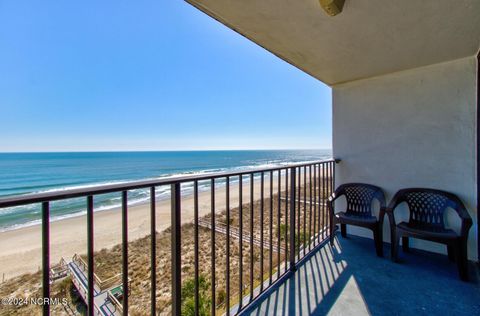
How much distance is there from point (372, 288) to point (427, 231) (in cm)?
77

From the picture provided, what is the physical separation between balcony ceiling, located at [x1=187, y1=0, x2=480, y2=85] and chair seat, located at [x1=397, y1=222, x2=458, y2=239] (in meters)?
1.62

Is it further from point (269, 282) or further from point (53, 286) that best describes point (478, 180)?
point (53, 286)

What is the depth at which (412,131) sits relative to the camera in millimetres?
2297

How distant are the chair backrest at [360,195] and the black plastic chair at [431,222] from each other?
0.81ft

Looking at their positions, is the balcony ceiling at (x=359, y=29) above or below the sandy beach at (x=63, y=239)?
above

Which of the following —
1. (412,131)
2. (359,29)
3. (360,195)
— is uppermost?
(359,29)

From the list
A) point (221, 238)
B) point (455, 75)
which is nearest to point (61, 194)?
point (455, 75)

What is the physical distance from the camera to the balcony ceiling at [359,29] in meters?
1.29

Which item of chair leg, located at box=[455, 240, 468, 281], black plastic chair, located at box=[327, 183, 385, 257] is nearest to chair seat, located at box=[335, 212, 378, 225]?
black plastic chair, located at box=[327, 183, 385, 257]

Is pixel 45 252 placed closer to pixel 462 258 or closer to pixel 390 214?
pixel 390 214

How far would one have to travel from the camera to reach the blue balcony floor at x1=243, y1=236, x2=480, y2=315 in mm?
1393

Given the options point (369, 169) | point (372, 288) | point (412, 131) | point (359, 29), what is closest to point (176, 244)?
point (372, 288)

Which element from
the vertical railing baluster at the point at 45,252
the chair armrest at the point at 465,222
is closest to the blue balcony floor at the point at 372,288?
the chair armrest at the point at 465,222

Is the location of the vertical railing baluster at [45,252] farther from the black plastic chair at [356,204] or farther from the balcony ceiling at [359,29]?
the black plastic chair at [356,204]
